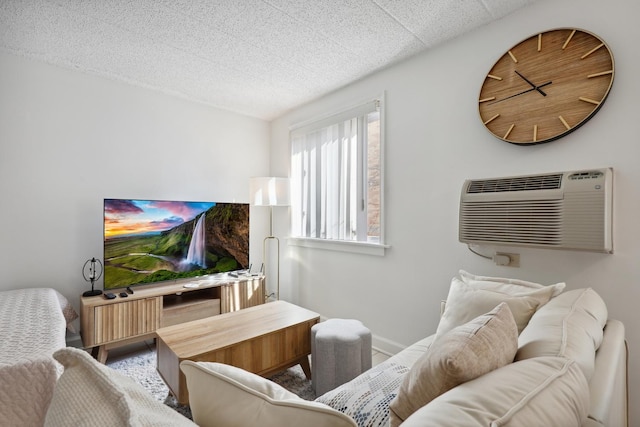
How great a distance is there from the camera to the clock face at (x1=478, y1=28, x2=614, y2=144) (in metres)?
1.63

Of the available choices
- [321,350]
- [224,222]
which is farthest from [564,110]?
[224,222]

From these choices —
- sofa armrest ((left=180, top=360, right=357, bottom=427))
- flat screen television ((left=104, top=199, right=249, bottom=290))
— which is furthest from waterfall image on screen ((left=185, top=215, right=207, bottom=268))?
sofa armrest ((left=180, top=360, right=357, bottom=427))

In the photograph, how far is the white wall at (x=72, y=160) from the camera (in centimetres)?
243

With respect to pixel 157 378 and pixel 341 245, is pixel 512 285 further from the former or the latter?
pixel 157 378

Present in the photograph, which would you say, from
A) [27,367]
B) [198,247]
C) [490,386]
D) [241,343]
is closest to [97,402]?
[490,386]

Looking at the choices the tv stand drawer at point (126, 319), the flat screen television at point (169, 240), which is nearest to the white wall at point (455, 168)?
the flat screen television at point (169, 240)

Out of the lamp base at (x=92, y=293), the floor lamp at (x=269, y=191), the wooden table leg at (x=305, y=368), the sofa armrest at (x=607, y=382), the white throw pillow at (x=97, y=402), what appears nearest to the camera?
the white throw pillow at (x=97, y=402)

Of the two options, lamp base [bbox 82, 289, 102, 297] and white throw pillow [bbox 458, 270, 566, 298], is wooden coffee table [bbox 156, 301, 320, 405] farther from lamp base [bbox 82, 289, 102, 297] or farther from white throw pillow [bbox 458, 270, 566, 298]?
white throw pillow [bbox 458, 270, 566, 298]

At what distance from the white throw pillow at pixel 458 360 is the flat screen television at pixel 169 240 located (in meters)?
2.61

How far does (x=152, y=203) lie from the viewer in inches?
110

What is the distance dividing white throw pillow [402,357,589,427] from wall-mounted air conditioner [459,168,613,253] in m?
1.10

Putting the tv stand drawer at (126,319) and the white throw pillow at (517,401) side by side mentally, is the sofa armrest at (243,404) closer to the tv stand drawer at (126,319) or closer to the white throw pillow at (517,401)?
the white throw pillow at (517,401)

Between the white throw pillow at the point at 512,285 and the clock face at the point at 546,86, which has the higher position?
the clock face at the point at 546,86

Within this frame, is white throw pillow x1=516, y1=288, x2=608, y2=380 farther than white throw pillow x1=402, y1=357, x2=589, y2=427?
Yes
